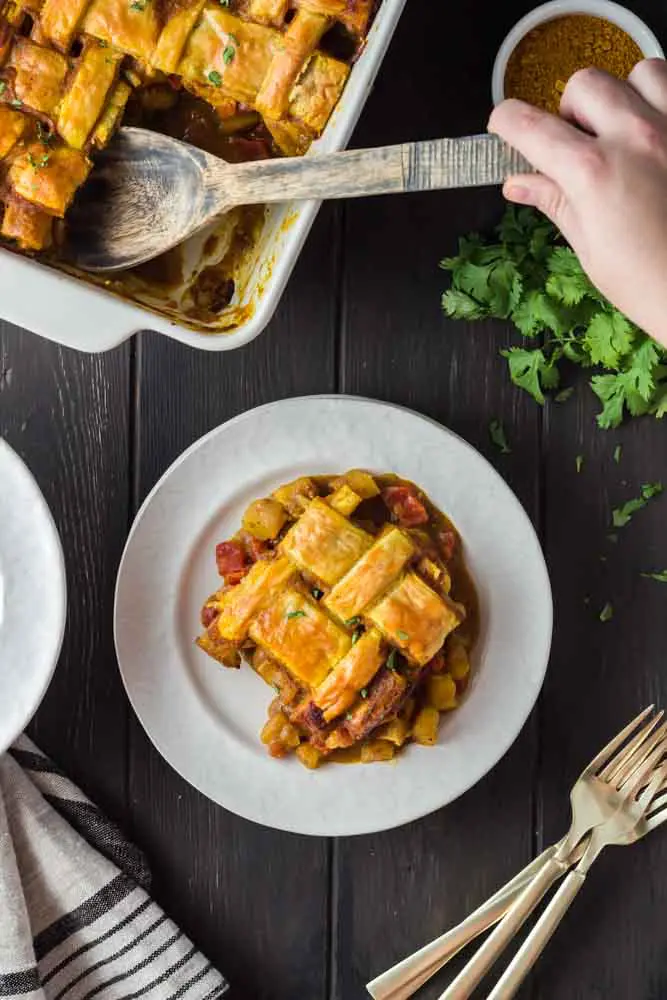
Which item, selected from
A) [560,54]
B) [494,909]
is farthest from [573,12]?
[494,909]

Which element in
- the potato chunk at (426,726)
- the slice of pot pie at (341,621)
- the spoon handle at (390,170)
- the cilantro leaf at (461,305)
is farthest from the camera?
the cilantro leaf at (461,305)

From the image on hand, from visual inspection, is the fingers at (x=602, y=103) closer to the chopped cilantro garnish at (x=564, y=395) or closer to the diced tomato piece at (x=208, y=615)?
the chopped cilantro garnish at (x=564, y=395)

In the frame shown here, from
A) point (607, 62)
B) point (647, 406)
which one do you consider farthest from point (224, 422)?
point (607, 62)

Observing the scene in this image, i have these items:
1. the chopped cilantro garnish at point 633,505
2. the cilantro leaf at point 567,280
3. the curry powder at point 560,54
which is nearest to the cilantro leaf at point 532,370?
the cilantro leaf at point 567,280

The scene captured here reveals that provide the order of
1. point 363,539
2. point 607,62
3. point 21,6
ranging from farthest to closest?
point 607,62
point 363,539
point 21,6

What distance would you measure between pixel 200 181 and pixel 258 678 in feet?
2.62

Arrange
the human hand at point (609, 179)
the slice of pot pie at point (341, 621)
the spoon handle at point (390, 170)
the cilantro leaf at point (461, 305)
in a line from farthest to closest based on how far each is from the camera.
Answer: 1. the cilantro leaf at point (461, 305)
2. the slice of pot pie at point (341, 621)
3. the spoon handle at point (390, 170)
4. the human hand at point (609, 179)

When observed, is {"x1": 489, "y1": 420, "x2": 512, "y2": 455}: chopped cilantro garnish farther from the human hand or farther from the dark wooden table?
the human hand

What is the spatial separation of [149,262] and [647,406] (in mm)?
868

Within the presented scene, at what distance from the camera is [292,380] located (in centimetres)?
194

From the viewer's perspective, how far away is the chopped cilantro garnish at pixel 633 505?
1943 mm

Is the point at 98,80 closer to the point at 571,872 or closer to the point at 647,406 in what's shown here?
the point at 647,406

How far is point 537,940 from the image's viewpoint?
1866mm

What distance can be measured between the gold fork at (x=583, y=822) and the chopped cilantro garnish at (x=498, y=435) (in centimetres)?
57
